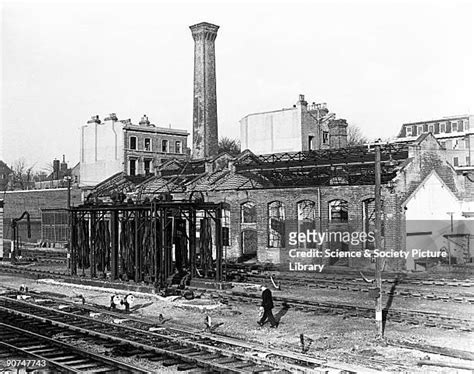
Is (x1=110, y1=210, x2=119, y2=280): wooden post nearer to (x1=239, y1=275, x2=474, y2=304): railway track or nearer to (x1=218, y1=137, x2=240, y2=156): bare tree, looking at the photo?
(x1=239, y1=275, x2=474, y2=304): railway track

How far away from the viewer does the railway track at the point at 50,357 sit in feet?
38.9

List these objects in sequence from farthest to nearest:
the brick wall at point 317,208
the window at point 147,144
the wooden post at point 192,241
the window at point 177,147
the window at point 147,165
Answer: the window at point 177,147, the window at point 147,144, the window at point 147,165, the brick wall at point 317,208, the wooden post at point 192,241

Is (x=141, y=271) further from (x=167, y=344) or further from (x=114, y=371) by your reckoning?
(x=114, y=371)

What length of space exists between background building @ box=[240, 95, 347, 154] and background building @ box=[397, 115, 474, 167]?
9931 millimetres

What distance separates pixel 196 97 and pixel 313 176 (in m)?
19.4

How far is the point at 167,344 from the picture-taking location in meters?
13.8

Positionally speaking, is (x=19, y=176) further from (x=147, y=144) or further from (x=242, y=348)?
(x=242, y=348)

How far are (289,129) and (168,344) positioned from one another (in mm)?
42140

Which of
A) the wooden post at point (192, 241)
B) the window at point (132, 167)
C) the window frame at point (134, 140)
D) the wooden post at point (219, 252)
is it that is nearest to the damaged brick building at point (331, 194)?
the wooden post at point (192, 241)

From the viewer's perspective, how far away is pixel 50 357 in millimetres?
12859

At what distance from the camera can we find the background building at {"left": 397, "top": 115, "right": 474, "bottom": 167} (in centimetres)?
5712

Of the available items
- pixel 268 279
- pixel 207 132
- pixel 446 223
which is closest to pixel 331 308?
pixel 268 279

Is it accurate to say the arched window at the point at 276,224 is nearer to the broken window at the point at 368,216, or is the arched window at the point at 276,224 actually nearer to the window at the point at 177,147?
the broken window at the point at 368,216

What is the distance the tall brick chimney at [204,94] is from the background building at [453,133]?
70.5ft
